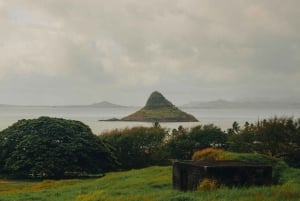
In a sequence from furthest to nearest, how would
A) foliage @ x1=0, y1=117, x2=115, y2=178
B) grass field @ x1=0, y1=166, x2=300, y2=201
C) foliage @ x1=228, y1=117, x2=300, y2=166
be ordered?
foliage @ x1=228, y1=117, x2=300, y2=166 < foliage @ x1=0, y1=117, x2=115, y2=178 < grass field @ x1=0, y1=166, x2=300, y2=201

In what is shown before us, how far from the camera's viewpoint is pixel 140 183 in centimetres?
3581

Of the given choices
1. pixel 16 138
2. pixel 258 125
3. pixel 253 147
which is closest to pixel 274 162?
pixel 253 147

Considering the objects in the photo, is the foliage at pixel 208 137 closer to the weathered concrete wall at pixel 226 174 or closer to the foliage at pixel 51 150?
the foliage at pixel 51 150

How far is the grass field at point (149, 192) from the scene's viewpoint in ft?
77.6

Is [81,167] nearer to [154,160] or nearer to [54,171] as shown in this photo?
[54,171]

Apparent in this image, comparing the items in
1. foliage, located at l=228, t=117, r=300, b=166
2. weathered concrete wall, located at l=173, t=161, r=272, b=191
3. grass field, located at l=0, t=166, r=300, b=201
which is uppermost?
foliage, located at l=228, t=117, r=300, b=166

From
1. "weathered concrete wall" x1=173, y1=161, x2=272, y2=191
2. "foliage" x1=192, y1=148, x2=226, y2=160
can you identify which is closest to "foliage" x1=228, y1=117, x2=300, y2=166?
"foliage" x1=192, y1=148, x2=226, y2=160

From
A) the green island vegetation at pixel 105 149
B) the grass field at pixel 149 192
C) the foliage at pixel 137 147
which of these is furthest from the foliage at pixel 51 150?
the foliage at pixel 137 147

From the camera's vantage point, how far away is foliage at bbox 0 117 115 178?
56.9m

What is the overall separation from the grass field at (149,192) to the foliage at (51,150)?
23.5 ft

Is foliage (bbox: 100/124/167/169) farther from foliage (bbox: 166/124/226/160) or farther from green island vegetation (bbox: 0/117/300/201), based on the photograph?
foliage (bbox: 166/124/226/160)

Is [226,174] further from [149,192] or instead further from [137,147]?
[137,147]

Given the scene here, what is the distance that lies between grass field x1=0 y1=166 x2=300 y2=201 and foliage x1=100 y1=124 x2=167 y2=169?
1022 inches

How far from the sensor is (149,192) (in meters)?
29.1
